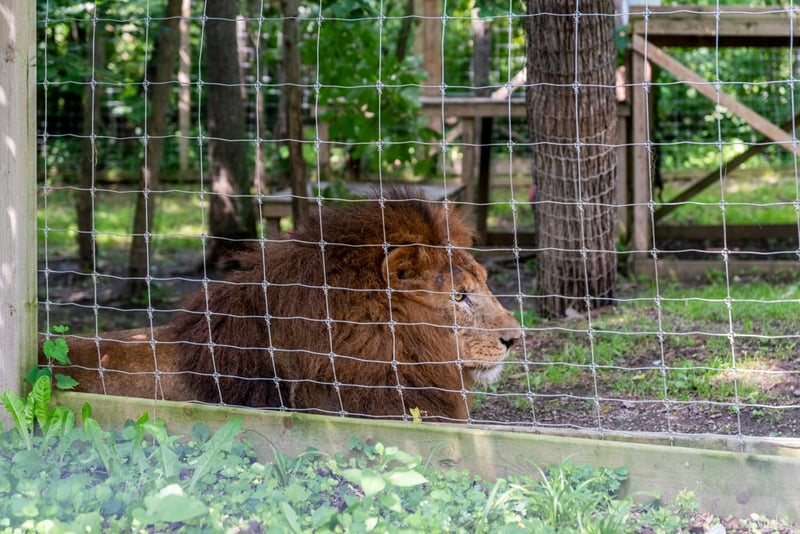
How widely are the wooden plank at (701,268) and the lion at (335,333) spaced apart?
341 centimetres

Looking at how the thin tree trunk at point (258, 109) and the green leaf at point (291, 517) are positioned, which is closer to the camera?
the green leaf at point (291, 517)

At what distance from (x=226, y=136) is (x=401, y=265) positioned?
549cm

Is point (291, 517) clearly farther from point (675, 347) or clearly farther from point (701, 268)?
point (701, 268)

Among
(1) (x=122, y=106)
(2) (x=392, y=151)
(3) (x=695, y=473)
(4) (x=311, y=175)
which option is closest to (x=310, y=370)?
(3) (x=695, y=473)

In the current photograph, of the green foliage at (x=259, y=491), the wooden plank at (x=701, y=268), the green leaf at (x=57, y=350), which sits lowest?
the green foliage at (x=259, y=491)

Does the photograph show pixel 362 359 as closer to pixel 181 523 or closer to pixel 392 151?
pixel 181 523

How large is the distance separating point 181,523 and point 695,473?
5.45 feet

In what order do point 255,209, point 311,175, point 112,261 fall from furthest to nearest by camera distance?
point 311,175, point 112,261, point 255,209

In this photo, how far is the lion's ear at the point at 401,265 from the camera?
12.8ft

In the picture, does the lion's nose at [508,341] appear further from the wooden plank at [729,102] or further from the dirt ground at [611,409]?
the wooden plank at [729,102]

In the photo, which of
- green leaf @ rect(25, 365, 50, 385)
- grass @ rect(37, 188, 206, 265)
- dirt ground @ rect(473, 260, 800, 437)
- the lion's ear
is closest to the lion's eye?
the lion's ear

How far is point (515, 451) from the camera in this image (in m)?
3.39

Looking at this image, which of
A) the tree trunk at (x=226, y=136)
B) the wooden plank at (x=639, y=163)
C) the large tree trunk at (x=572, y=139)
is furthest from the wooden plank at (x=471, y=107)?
the large tree trunk at (x=572, y=139)

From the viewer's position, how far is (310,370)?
381 centimetres
